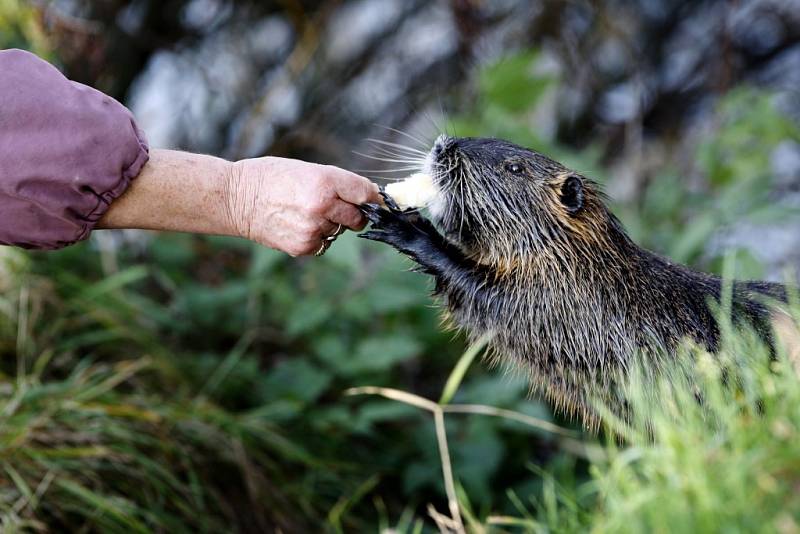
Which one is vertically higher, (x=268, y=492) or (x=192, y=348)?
(x=192, y=348)

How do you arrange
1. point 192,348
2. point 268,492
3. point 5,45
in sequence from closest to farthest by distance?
point 268,492 → point 5,45 → point 192,348

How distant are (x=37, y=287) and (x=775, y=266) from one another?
4.05m

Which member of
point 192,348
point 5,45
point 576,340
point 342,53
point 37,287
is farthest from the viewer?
point 342,53

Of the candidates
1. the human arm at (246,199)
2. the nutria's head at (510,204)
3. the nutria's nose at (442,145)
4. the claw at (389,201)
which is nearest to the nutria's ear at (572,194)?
the nutria's head at (510,204)

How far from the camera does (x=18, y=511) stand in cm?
274

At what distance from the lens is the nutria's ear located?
8.82ft

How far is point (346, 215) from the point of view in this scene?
2.45 meters

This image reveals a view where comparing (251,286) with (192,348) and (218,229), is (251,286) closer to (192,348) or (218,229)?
(192,348)

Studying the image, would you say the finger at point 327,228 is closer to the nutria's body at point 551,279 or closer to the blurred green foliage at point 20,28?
the nutria's body at point 551,279

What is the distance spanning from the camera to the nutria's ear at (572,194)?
269cm

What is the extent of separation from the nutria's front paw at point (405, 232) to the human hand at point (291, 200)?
0.08m

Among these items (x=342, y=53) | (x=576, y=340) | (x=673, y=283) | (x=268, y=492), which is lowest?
(x=268, y=492)

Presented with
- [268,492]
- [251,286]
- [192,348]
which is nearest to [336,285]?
[251,286]

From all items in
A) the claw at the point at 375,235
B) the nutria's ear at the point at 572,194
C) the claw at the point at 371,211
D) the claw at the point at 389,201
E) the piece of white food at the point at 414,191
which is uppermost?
the nutria's ear at the point at 572,194
